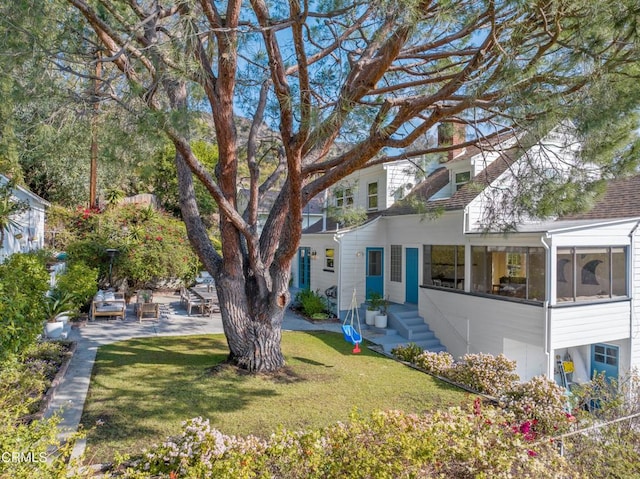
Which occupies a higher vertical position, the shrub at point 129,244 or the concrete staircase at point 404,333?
the shrub at point 129,244

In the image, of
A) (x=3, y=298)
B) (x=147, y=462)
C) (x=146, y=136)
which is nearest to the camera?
(x=147, y=462)

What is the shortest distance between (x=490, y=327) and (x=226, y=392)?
749cm

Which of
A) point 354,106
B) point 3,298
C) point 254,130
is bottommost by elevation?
point 3,298

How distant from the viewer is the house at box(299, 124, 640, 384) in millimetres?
9711

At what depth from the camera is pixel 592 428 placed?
4.55 metres

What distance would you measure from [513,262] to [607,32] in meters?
7.11

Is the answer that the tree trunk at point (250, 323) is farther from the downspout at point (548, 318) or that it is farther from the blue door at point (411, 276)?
the blue door at point (411, 276)

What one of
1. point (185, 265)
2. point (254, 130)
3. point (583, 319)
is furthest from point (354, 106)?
point (185, 265)

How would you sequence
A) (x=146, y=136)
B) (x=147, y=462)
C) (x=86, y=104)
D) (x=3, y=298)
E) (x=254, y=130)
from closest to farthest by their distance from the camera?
(x=147, y=462) → (x=3, y=298) → (x=146, y=136) → (x=86, y=104) → (x=254, y=130)

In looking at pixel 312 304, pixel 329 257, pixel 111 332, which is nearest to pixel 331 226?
pixel 329 257

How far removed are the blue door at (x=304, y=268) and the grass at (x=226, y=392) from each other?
978cm

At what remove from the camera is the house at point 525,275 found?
9711mm

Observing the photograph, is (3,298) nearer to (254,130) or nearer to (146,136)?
(146,136)

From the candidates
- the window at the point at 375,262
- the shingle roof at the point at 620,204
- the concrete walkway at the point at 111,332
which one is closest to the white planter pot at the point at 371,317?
the concrete walkway at the point at 111,332
